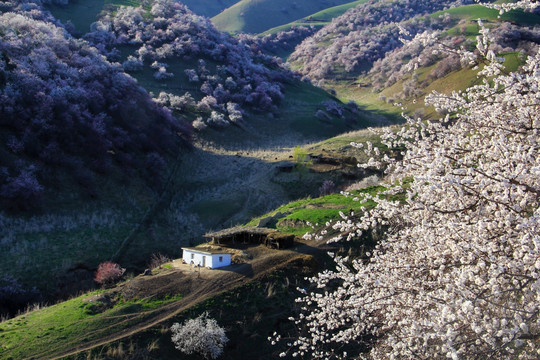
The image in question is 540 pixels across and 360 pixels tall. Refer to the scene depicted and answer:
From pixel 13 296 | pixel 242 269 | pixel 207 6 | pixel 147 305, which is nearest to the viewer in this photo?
pixel 147 305

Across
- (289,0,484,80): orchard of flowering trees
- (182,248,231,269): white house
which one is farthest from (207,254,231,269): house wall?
(289,0,484,80): orchard of flowering trees

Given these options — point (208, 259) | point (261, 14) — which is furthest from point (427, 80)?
Answer: point (261, 14)

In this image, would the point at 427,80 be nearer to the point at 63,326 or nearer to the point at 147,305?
the point at 147,305

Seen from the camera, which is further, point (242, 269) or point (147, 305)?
point (242, 269)

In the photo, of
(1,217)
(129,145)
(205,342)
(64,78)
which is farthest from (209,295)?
(64,78)

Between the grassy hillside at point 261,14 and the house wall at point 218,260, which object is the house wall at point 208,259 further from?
the grassy hillside at point 261,14

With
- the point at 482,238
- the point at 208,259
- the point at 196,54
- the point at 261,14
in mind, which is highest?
the point at 261,14

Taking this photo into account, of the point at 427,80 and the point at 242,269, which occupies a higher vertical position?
the point at 427,80

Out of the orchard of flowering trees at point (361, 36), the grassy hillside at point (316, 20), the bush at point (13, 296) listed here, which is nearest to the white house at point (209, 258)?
the bush at point (13, 296)

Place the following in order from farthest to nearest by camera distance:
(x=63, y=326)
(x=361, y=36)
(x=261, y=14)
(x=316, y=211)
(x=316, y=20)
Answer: (x=261, y=14), (x=316, y=20), (x=361, y=36), (x=316, y=211), (x=63, y=326)
